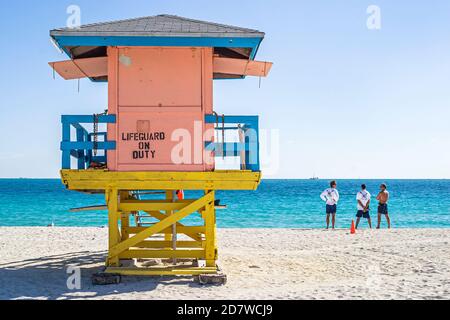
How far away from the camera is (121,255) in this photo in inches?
382

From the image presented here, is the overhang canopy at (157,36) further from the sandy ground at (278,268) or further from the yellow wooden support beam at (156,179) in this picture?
the sandy ground at (278,268)

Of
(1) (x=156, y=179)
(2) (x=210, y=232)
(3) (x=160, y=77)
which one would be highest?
(3) (x=160, y=77)

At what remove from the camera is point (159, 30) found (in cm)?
903

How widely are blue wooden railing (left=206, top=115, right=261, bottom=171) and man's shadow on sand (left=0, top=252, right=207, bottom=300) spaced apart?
7.61 feet

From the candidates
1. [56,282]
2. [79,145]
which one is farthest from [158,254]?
[79,145]

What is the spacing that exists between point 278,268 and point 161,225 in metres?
2.89

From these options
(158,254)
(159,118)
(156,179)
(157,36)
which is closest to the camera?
(157,36)

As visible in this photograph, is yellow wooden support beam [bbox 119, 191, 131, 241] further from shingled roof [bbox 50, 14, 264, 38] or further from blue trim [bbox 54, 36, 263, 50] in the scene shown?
shingled roof [bbox 50, 14, 264, 38]

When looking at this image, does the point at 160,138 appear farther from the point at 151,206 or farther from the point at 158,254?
the point at 158,254

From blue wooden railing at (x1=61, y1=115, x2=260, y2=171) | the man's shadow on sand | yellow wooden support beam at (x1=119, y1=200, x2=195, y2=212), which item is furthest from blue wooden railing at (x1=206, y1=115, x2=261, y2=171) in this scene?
the man's shadow on sand

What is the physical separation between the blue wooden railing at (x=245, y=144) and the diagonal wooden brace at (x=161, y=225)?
802 millimetres

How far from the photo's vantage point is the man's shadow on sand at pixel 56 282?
8.42 metres

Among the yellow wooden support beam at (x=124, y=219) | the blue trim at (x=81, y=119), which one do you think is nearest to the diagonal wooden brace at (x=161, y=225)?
the yellow wooden support beam at (x=124, y=219)
